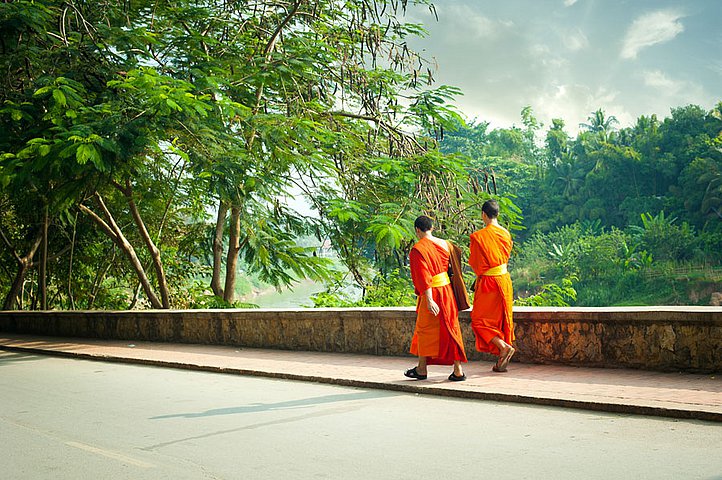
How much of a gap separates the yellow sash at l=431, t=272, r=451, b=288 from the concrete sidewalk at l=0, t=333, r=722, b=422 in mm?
1068

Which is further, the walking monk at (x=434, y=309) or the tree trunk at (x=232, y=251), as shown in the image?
the tree trunk at (x=232, y=251)

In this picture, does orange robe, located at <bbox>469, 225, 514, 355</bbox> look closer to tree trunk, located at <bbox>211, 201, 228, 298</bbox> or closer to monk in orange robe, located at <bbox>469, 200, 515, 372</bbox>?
monk in orange robe, located at <bbox>469, 200, 515, 372</bbox>

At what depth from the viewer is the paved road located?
5.51m

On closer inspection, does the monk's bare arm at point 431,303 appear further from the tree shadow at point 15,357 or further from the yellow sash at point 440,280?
the tree shadow at point 15,357

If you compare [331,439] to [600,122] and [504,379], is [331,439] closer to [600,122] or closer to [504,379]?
[504,379]

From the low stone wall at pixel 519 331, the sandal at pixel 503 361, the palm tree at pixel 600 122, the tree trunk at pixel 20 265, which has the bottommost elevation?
the sandal at pixel 503 361

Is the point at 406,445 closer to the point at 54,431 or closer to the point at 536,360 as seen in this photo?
the point at 54,431

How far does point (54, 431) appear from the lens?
293 inches

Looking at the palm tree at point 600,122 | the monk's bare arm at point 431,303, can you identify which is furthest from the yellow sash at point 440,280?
the palm tree at point 600,122

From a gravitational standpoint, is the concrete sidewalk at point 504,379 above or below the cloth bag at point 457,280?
below

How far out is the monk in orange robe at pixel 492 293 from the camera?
30.3ft

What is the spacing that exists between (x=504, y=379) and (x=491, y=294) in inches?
38.4

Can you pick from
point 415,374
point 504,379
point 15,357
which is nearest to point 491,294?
point 504,379

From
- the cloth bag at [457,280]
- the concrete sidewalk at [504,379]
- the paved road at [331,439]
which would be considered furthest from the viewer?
the cloth bag at [457,280]
